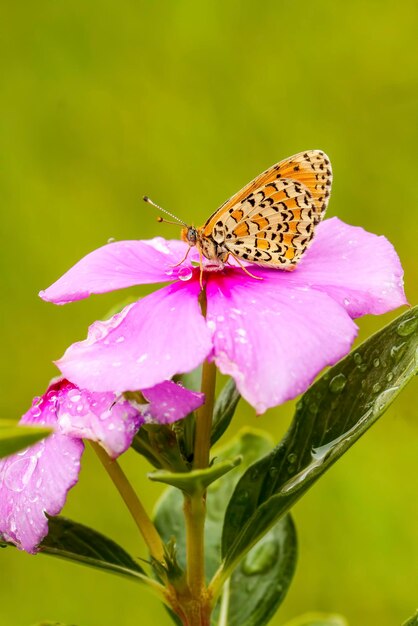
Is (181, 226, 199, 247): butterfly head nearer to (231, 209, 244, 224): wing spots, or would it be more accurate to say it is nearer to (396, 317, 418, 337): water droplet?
(231, 209, 244, 224): wing spots

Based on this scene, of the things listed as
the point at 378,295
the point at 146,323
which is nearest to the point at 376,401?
the point at 378,295

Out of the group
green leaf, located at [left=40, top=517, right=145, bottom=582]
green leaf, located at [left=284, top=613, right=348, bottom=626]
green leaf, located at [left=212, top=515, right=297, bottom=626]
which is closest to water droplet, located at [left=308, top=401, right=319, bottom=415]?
green leaf, located at [left=40, top=517, right=145, bottom=582]

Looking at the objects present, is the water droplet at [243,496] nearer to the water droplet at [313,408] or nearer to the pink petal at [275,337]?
the water droplet at [313,408]

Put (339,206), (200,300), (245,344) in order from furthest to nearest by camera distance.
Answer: (339,206), (200,300), (245,344)

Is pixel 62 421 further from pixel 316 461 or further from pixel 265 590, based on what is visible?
pixel 265 590

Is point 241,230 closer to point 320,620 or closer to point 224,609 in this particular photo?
point 224,609

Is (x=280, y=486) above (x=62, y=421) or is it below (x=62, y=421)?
below
